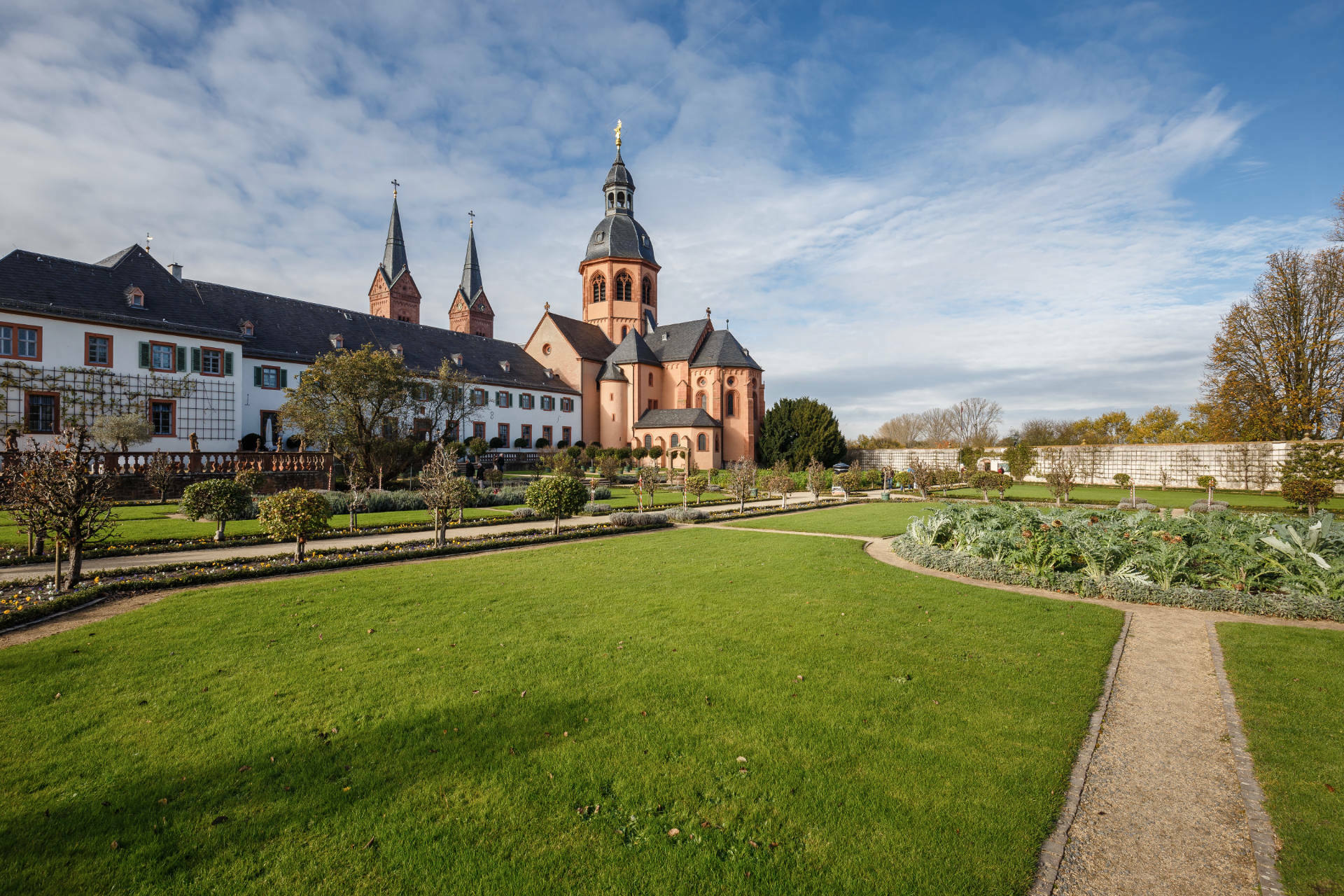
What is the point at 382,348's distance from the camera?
3766 centimetres

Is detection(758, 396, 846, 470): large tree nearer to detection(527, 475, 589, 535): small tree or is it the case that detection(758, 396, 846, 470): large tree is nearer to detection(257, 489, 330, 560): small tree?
detection(527, 475, 589, 535): small tree

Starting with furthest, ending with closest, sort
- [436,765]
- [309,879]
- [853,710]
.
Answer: [853,710]
[436,765]
[309,879]

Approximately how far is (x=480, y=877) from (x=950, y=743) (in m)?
3.34

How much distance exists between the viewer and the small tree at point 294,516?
10773 mm

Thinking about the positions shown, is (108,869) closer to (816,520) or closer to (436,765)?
(436,765)

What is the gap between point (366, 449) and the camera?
23312 millimetres

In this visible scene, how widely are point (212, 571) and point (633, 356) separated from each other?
41202 millimetres

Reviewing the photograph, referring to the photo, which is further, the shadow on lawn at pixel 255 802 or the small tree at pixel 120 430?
the small tree at pixel 120 430

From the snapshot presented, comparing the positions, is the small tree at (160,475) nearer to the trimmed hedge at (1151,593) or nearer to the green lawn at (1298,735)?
the trimmed hedge at (1151,593)

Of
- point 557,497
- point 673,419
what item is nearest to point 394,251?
point 673,419

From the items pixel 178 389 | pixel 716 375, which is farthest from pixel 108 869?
pixel 716 375

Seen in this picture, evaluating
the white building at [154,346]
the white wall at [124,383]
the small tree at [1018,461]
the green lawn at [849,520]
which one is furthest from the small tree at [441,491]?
the small tree at [1018,461]

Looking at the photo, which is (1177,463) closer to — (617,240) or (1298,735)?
(1298,735)

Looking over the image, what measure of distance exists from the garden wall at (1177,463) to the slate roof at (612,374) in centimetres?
2548
